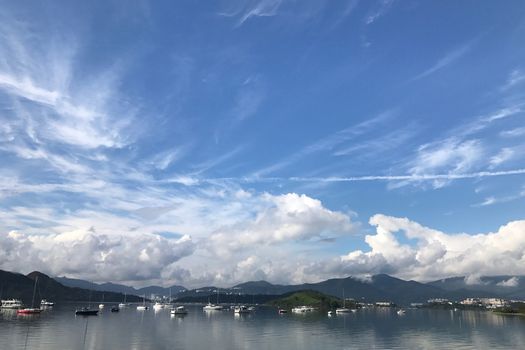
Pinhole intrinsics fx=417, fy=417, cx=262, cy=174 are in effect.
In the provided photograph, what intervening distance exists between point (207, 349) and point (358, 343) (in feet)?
143

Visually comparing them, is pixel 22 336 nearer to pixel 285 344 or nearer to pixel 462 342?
pixel 285 344

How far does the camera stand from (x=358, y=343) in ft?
375

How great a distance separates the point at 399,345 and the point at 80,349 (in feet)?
261

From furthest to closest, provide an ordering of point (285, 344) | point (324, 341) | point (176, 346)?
point (324, 341) < point (285, 344) < point (176, 346)

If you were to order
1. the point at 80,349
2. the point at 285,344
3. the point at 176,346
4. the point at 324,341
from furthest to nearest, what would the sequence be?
1. the point at 324,341
2. the point at 285,344
3. the point at 176,346
4. the point at 80,349

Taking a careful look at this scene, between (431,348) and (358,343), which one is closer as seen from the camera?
(431,348)

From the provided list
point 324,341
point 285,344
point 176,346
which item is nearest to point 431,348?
point 324,341

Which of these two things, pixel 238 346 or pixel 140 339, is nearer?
pixel 238 346

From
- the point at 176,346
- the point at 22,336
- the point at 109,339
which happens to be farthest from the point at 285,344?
the point at 22,336

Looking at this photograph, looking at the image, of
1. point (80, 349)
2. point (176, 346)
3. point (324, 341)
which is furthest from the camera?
point (324, 341)

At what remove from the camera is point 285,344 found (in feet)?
357

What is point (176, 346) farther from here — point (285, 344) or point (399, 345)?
point (399, 345)

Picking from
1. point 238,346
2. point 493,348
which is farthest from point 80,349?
point 493,348

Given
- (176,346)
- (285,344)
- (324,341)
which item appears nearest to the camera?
(176,346)
